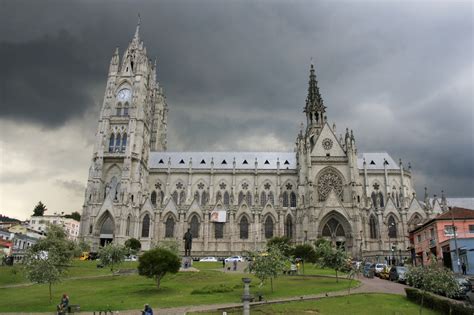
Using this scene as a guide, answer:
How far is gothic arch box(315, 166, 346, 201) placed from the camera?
69.5 metres

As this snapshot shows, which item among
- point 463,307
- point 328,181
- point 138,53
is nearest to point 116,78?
point 138,53

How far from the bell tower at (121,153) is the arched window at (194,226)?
1020cm

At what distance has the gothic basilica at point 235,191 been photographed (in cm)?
6600

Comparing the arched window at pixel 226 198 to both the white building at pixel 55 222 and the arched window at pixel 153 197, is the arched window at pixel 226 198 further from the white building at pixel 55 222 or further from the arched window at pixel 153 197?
the white building at pixel 55 222

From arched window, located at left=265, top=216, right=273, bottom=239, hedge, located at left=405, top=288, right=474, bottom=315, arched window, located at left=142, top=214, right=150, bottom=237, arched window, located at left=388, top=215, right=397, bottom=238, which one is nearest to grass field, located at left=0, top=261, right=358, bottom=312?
hedge, located at left=405, top=288, right=474, bottom=315

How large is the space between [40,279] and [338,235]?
50126 mm

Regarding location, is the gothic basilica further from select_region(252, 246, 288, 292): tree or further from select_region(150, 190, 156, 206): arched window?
select_region(252, 246, 288, 292): tree

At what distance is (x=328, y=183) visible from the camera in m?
70.4

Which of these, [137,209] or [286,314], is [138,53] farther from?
[286,314]

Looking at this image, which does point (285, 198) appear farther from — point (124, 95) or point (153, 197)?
point (124, 95)

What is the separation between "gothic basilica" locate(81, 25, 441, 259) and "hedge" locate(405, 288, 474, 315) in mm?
39380

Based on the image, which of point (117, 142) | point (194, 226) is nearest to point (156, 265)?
point (194, 226)

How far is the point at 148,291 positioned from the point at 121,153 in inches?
1831

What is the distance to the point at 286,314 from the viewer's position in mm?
20141
